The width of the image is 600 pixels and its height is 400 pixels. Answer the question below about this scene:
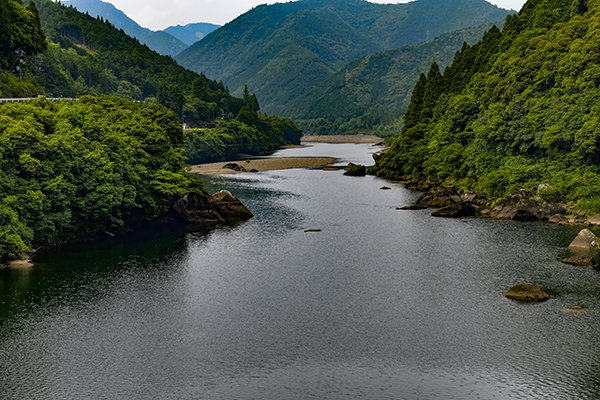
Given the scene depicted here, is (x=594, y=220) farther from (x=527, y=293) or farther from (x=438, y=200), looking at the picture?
(x=527, y=293)

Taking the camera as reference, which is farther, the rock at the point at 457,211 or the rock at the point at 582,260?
the rock at the point at 457,211

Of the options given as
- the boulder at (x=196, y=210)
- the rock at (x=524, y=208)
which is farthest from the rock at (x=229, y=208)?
the rock at (x=524, y=208)

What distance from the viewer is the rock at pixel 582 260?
69.7 m

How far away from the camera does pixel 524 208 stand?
99.2 metres

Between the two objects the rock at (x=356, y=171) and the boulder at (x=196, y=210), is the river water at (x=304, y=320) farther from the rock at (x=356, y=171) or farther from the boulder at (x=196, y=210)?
the rock at (x=356, y=171)

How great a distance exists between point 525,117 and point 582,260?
53013 millimetres

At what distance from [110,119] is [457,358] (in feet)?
256

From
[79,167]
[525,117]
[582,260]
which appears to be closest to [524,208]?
[525,117]

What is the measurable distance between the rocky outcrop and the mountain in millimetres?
48317

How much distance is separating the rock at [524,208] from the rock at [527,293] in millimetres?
39916

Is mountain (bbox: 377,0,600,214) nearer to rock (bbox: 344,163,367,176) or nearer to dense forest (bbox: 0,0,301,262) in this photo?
rock (bbox: 344,163,367,176)

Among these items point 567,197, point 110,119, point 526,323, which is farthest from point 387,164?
point 526,323

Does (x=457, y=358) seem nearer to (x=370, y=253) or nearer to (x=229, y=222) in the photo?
(x=370, y=253)

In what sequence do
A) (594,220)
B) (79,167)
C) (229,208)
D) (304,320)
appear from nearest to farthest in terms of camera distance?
(304,320) < (79,167) < (594,220) < (229,208)
